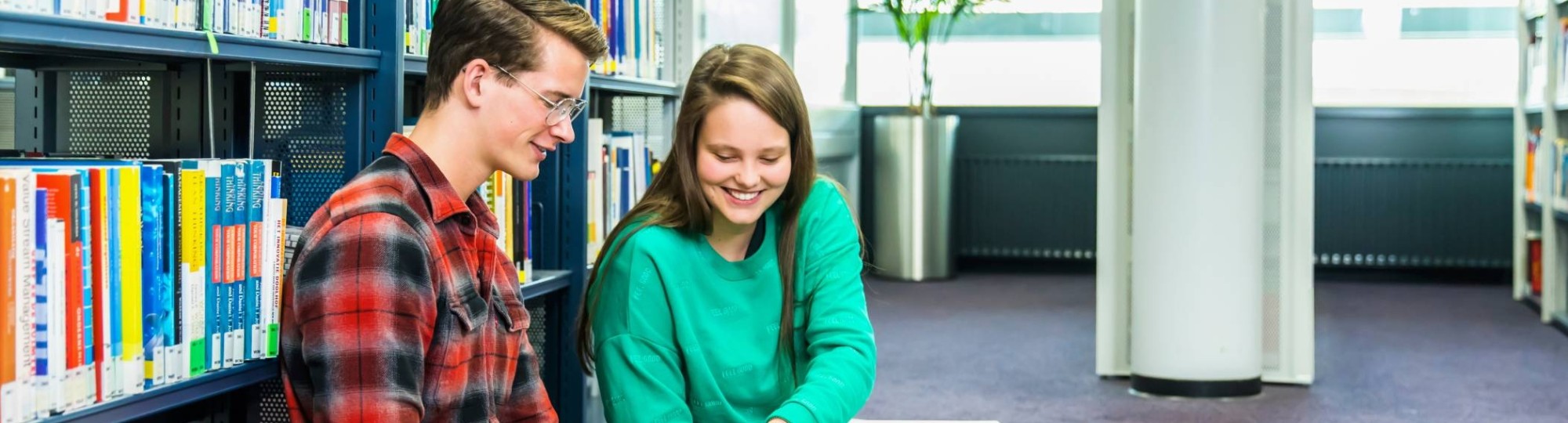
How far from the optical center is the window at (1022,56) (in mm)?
6711

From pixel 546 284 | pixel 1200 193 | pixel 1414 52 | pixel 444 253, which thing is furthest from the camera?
pixel 1414 52

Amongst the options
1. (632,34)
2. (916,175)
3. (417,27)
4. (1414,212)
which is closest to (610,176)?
(632,34)

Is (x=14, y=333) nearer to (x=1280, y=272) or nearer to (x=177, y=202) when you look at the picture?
(x=177, y=202)

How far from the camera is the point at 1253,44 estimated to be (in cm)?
351

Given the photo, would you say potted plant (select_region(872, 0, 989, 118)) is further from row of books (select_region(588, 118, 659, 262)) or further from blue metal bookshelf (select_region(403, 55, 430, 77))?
blue metal bookshelf (select_region(403, 55, 430, 77))

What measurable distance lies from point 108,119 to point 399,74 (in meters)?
0.37

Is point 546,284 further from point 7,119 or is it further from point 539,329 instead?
point 7,119

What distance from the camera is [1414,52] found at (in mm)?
6414

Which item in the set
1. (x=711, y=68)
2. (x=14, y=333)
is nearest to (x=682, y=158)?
(x=711, y=68)

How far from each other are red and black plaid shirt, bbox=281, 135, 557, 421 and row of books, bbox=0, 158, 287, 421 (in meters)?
0.21

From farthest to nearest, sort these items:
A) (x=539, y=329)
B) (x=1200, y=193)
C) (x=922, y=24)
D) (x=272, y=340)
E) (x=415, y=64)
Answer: (x=922, y=24) → (x=1200, y=193) → (x=539, y=329) → (x=415, y=64) → (x=272, y=340)

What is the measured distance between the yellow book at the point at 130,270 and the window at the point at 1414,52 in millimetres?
5828

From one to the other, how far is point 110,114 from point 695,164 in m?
0.75

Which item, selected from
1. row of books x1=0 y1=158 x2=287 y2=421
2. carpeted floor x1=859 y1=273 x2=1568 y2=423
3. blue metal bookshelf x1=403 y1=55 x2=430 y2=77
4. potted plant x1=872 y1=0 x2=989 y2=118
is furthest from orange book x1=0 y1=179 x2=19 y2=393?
potted plant x1=872 y1=0 x2=989 y2=118
